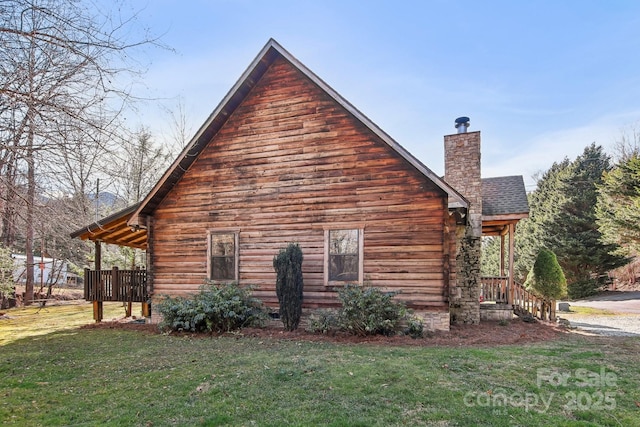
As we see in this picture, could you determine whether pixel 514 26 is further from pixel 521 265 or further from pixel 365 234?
pixel 521 265

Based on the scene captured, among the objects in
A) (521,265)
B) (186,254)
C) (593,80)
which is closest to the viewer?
(186,254)

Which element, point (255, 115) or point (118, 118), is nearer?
point (118, 118)

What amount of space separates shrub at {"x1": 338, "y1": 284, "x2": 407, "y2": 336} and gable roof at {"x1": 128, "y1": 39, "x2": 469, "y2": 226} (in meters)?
2.83

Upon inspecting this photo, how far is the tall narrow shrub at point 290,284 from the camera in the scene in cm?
932

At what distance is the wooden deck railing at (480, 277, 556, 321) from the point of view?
12492mm

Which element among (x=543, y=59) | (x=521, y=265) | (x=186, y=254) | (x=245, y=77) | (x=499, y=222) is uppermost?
(x=543, y=59)

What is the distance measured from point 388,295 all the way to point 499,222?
564 centimetres

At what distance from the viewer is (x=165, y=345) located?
8.12m

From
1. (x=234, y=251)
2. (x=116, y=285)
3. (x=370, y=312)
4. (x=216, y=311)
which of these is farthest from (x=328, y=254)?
(x=116, y=285)

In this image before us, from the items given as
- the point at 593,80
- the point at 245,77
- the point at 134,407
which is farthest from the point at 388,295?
the point at 593,80

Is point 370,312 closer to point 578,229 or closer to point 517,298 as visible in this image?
point 517,298

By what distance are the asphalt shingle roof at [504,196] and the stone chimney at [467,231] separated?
89 centimetres

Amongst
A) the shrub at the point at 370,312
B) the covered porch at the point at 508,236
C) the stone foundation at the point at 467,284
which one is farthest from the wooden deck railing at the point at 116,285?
the covered porch at the point at 508,236

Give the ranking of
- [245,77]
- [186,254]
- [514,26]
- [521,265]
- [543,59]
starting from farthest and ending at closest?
[521,265] → [543,59] → [514,26] → [186,254] → [245,77]
